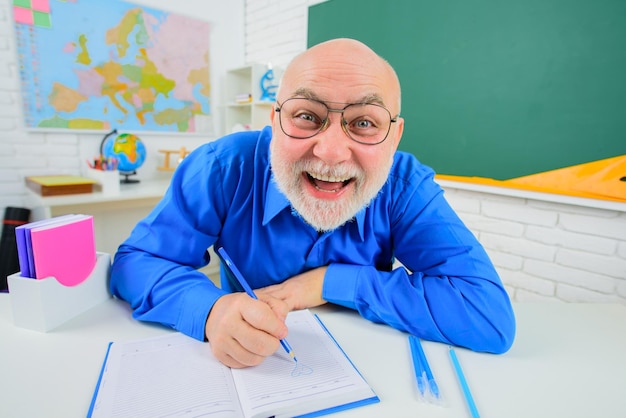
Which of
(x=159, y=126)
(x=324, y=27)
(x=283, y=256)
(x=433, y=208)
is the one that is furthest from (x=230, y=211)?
(x=159, y=126)

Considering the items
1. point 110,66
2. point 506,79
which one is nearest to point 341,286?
point 506,79

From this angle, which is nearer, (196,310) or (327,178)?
(196,310)

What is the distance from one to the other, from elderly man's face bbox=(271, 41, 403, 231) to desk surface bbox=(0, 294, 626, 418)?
0.25 m

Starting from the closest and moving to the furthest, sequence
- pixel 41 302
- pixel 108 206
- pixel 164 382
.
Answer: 1. pixel 164 382
2. pixel 41 302
3. pixel 108 206

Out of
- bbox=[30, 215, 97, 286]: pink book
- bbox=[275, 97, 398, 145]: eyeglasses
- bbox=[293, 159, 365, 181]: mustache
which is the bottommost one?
bbox=[30, 215, 97, 286]: pink book

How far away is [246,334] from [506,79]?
167cm

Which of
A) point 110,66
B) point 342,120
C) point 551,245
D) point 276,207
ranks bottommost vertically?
point 551,245

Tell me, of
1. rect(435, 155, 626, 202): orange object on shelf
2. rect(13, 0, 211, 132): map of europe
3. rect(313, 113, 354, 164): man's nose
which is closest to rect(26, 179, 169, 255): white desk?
rect(13, 0, 211, 132): map of europe

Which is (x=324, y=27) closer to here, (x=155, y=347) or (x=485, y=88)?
(x=485, y=88)

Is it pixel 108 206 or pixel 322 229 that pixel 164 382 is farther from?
pixel 108 206

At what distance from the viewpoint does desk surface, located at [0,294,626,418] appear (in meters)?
0.50

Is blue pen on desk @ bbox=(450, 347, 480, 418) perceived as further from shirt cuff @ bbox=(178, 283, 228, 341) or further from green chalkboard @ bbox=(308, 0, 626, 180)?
green chalkboard @ bbox=(308, 0, 626, 180)

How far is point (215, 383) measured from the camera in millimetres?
521

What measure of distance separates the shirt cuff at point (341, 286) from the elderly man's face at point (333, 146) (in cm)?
12
